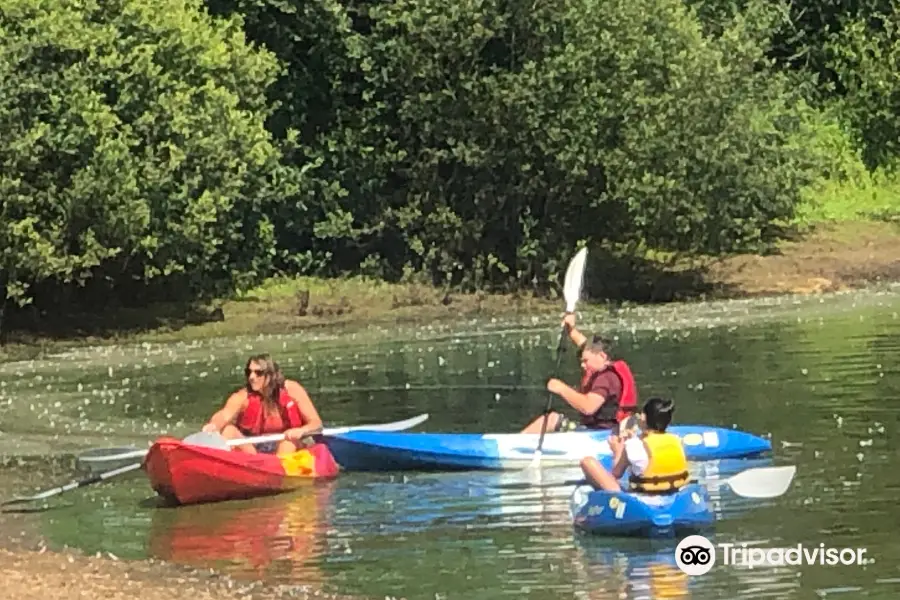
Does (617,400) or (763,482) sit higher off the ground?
(617,400)

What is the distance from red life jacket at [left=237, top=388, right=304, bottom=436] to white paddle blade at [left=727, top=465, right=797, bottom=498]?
4698 mm

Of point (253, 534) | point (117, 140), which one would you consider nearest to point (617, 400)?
point (253, 534)

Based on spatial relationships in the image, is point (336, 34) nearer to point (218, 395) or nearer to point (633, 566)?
point (218, 395)

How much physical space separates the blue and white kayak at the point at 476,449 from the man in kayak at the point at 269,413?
1.33ft

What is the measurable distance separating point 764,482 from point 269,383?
513cm

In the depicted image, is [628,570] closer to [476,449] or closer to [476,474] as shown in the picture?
[476,474]

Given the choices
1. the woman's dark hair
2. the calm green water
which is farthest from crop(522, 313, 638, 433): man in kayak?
the woman's dark hair

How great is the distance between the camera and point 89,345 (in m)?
34.8

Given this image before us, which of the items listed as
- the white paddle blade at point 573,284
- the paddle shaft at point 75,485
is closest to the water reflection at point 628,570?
the paddle shaft at point 75,485

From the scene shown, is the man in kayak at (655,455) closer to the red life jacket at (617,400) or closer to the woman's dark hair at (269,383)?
the red life jacket at (617,400)

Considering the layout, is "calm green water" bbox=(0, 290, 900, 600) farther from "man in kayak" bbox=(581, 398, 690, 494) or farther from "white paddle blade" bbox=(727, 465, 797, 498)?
"man in kayak" bbox=(581, 398, 690, 494)

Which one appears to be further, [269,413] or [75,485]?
Result: [269,413]

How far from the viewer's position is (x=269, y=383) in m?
17.3

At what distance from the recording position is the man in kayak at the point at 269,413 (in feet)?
56.4
